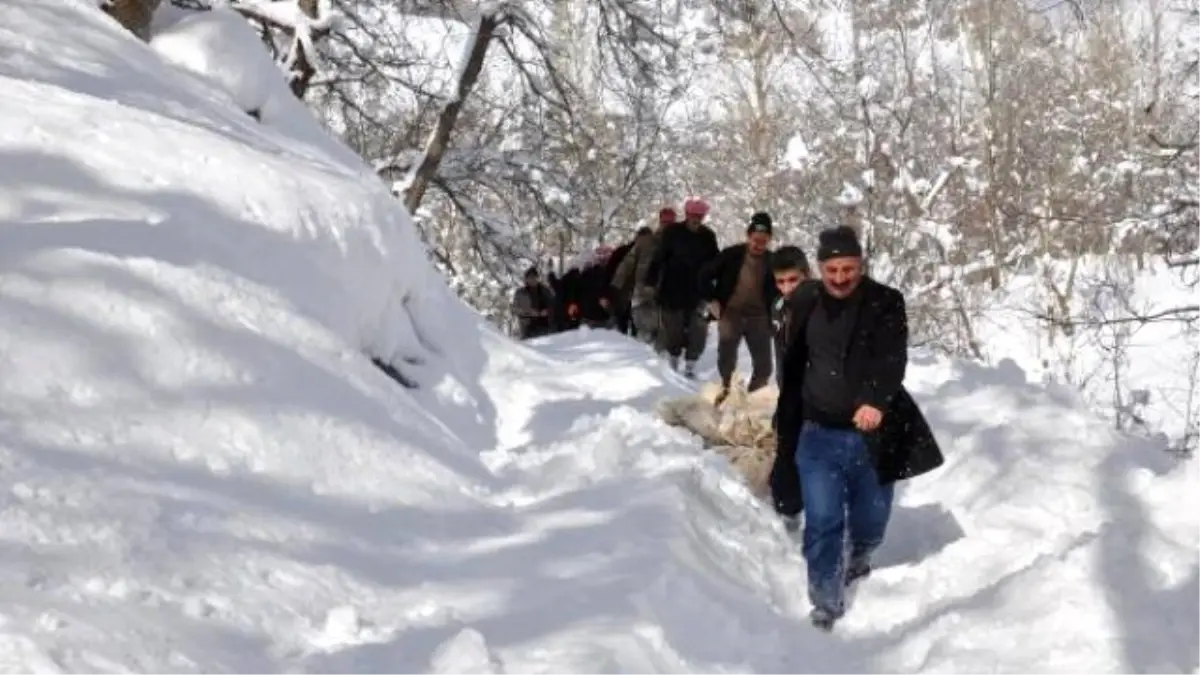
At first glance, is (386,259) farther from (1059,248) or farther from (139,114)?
(1059,248)

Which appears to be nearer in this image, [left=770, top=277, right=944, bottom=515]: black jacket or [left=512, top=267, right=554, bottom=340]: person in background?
[left=770, top=277, right=944, bottom=515]: black jacket

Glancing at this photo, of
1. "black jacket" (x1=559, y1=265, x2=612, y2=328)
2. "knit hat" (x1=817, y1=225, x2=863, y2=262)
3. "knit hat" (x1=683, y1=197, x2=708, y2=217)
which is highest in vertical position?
"knit hat" (x1=817, y1=225, x2=863, y2=262)

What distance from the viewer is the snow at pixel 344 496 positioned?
10.7ft

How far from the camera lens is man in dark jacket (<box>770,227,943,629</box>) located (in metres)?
4.85

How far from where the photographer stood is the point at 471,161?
15.9 metres

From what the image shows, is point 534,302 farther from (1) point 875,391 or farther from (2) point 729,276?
(1) point 875,391

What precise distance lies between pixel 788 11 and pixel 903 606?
7.51 metres

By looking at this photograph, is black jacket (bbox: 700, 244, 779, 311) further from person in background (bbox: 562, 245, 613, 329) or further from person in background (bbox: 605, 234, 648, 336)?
person in background (bbox: 562, 245, 613, 329)

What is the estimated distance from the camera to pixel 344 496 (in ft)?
14.5

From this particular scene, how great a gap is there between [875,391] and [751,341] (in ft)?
15.3

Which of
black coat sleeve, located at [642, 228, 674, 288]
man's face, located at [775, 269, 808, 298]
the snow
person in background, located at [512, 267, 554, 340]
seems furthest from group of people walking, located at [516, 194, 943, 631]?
person in background, located at [512, 267, 554, 340]

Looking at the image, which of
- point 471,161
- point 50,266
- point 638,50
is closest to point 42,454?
point 50,266

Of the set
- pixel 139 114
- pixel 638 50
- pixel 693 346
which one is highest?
pixel 638 50

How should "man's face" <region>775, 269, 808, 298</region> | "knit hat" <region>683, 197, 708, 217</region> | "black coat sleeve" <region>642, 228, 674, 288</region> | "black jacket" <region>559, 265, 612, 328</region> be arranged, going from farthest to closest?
"black jacket" <region>559, 265, 612, 328</region> < "black coat sleeve" <region>642, 228, 674, 288</region> < "knit hat" <region>683, 197, 708, 217</region> < "man's face" <region>775, 269, 808, 298</region>
